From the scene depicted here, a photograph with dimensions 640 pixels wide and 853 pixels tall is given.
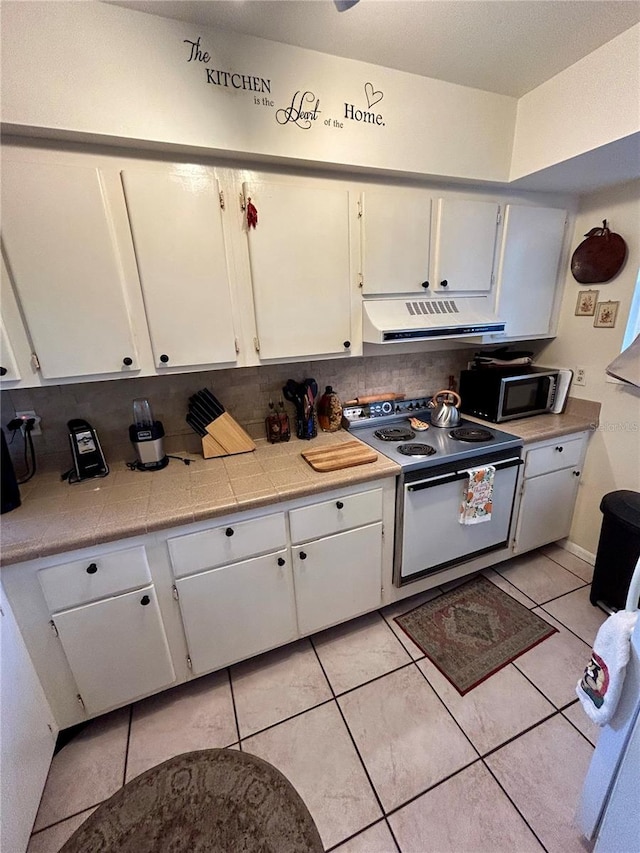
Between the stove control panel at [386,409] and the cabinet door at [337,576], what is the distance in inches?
28.4

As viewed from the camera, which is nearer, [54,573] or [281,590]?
[54,573]

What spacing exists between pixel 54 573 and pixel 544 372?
9.29 feet

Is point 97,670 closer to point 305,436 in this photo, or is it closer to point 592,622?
point 305,436

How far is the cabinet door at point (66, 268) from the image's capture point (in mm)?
1214

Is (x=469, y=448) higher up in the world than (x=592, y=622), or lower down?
higher up

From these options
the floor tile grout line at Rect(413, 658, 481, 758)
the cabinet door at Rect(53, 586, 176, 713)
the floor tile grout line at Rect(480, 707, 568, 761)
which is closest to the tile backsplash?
the cabinet door at Rect(53, 586, 176, 713)

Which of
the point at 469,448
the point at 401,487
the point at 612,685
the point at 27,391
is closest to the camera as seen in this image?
the point at 612,685

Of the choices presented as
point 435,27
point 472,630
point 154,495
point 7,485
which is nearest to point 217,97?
point 435,27

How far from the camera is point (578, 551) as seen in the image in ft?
7.97

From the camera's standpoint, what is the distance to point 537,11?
3.94ft

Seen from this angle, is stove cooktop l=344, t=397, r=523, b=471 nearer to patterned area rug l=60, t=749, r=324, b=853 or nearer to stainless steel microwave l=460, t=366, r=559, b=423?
stainless steel microwave l=460, t=366, r=559, b=423

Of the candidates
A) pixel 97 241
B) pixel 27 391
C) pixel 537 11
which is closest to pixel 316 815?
pixel 27 391

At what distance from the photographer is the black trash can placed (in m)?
1.75

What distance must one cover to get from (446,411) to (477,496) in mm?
567
